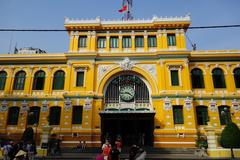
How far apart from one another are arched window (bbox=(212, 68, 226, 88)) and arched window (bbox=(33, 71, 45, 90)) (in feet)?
73.6

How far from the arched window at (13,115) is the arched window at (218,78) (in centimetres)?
2560

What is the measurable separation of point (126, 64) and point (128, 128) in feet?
26.2

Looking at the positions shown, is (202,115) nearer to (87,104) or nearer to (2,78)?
(87,104)

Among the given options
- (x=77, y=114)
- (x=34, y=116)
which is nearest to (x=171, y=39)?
(x=77, y=114)

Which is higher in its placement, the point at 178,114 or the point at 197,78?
the point at 197,78

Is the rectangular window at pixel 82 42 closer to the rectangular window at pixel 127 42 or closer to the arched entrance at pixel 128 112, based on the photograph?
the rectangular window at pixel 127 42

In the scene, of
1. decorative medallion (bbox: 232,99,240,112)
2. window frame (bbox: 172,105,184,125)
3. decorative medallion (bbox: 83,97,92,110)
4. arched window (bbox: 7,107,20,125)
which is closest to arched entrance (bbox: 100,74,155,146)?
decorative medallion (bbox: 83,97,92,110)

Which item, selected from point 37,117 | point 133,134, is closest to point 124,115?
point 133,134

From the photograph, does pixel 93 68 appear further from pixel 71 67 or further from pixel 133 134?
pixel 133 134

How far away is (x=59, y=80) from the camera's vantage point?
2955cm

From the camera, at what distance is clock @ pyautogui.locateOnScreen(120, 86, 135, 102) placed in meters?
27.5

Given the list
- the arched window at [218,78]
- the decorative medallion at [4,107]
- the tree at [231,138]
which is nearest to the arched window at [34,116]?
the decorative medallion at [4,107]

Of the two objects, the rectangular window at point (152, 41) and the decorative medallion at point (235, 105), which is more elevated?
the rectangular window at point (152, 41)

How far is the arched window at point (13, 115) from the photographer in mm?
28170
